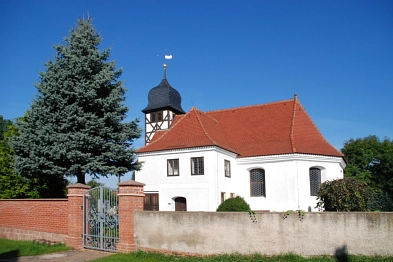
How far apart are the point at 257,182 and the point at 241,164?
1.70 meters

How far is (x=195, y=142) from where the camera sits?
24375 millimetres

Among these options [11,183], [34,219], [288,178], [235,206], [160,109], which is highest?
[160,109]

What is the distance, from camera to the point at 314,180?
84.7 feet

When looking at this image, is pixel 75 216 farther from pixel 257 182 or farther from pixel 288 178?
pixel 257 182

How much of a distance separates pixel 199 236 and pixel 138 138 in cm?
896

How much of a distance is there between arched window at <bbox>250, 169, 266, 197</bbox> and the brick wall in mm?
15954

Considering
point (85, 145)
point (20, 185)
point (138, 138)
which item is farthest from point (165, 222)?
point (20, 185)

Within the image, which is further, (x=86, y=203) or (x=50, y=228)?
(x=50, y=228)

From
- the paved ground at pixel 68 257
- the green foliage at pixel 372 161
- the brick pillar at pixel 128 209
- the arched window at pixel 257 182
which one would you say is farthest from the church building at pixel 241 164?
the green foliage at pixel 372 161

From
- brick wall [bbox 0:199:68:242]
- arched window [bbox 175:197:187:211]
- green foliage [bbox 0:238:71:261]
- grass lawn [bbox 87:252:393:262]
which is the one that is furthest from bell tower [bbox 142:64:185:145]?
grass lawn [bbox 87:252:393:262]

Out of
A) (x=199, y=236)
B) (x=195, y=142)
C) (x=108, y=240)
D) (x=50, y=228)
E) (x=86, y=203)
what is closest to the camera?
(x=199, y=236)

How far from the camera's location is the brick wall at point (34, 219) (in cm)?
1353

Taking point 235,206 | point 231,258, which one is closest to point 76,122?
point 235,206

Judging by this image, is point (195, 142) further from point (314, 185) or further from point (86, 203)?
point (86, 203)
